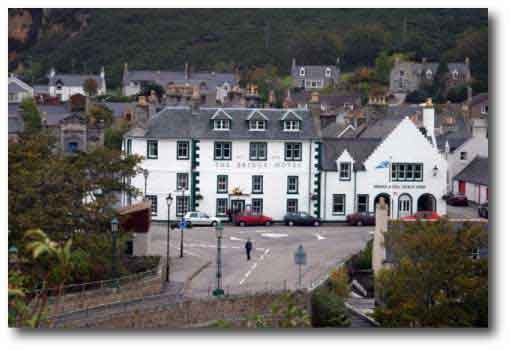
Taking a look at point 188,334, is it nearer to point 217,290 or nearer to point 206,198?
point 217,290

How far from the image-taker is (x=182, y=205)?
33.8m

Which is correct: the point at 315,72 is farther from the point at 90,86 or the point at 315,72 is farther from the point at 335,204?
the point at 335,204

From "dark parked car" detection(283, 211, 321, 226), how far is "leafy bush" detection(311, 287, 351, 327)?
11193 mm

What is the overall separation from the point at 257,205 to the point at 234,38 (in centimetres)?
3515

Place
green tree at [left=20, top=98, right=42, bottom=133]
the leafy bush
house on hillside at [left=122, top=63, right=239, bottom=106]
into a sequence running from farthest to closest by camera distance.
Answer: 1. house on hillside at [left=122, top=63, right=239, bottom=106]
2. green tree at [left=20, top=98, right=42, bottom=133]
3. the leafy bush

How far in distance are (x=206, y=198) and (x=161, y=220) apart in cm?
225

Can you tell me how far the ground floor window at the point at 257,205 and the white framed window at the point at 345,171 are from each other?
9.21ft

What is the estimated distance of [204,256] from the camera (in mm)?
27125

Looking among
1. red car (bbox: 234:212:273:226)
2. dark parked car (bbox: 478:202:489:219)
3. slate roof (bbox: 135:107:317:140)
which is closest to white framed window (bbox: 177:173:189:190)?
slate roof (bbox: 135:107:317:140)

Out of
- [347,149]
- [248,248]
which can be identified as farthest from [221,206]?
[248,248]

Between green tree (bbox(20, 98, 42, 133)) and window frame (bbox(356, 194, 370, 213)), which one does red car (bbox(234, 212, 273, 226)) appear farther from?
green tree (bbox(20, 98, 42, 133))

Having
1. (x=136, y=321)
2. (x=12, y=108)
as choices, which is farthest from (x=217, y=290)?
(x=12, y=108)

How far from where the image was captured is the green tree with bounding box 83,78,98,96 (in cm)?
5862

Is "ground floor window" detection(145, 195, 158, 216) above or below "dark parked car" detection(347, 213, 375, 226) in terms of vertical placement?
above
